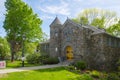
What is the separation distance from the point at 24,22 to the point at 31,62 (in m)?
6.94

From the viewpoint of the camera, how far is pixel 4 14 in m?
31.7

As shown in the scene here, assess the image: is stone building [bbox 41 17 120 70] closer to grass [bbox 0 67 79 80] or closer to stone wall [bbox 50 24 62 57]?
stone wall [bbox 50 24 62 57]

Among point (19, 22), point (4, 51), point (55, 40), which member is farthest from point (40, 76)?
point (4, 51)

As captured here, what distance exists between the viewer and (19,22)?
30422 millimetres

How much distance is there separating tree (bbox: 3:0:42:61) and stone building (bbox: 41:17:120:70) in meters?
5.70

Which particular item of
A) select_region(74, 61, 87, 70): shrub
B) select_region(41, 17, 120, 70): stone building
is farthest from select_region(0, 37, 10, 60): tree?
select_region(74, 61, 87, 70): shrub

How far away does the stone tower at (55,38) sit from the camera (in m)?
28.4

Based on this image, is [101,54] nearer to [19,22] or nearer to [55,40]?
[55,40]

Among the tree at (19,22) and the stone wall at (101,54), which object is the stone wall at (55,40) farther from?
the stone wall at (101,54)

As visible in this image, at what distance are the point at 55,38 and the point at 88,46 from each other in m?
6.15

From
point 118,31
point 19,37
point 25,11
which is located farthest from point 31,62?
point 118,31

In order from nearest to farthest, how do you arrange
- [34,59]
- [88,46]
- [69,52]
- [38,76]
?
[38,76], [88,46], [69,52], [34,59]

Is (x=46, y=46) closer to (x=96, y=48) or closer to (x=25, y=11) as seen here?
(x=25, y=11)

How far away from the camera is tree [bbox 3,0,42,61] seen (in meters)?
30.4
